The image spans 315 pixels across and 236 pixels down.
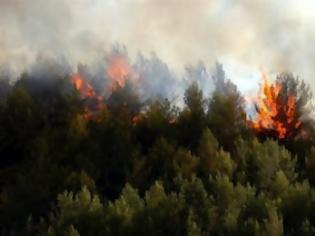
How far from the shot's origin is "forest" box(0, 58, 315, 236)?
69.2 feet

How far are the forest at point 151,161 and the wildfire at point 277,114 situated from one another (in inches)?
2.3

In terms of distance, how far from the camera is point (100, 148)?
31281 mm

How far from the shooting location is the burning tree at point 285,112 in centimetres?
3697

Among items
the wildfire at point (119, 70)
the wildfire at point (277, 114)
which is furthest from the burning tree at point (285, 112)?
the wildfire at point (119, 70)

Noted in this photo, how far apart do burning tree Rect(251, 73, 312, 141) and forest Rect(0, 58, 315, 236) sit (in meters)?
0.06

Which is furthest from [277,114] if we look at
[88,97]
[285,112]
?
[88,97]

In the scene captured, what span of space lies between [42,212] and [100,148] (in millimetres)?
5259

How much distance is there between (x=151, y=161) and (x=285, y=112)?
11.1 m

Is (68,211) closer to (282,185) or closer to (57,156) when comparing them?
(282,185)

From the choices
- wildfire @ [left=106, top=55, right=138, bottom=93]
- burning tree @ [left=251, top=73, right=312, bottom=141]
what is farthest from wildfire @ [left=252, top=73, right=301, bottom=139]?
wildfire @ [left=106, top=55, right=138, bottom=93]

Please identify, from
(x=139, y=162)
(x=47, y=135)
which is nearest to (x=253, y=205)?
(x=139, y=162)

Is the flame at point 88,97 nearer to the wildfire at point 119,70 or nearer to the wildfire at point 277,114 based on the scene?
the wildfire at point 119,70

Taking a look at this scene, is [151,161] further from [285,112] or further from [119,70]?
[119,70]

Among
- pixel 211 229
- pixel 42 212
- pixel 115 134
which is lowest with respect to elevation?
pixel 211 229
